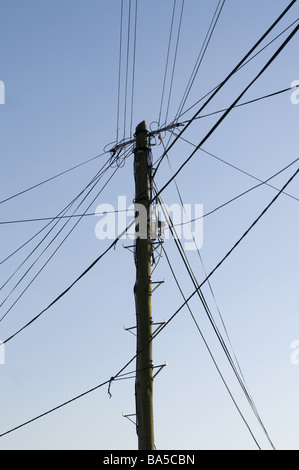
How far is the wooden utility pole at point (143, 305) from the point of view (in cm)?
809

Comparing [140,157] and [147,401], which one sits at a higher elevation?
[140,157]

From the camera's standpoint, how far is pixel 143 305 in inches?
347

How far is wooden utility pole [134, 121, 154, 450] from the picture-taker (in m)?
8.09
